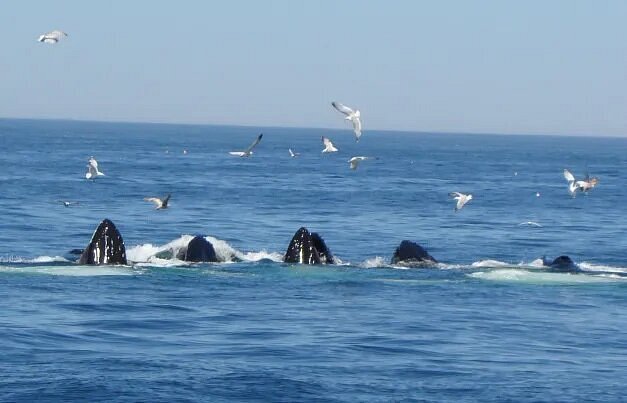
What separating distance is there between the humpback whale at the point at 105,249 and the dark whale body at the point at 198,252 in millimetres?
2155

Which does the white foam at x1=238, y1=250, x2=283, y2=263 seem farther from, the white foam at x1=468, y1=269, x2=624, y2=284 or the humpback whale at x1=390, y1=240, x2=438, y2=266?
the white foam at x1=468, y1=269, x2=624, y2=284

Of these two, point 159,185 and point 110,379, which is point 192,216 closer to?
point 159,185

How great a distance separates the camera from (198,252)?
36562 mm

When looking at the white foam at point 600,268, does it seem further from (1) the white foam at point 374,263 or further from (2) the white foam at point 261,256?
A: (2) the white foam at point 261,256

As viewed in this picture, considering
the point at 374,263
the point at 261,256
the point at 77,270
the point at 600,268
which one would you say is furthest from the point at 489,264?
the point at 77,270

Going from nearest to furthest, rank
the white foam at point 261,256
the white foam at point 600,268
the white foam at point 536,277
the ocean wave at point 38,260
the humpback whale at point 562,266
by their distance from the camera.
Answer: the white foam at point 536,277 → the ocean wave at point 38,260 → the humpback whale at point 562,266 → the white foam at point 261,256 → the white foam at point 600,268

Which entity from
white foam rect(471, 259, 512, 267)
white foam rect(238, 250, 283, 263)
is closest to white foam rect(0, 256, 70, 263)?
white foam rect(238, 250, 283, 263)

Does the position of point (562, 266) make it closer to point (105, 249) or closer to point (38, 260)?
point (105, 249)

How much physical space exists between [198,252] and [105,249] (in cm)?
285

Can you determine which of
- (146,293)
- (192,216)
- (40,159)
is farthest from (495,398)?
(40,159)

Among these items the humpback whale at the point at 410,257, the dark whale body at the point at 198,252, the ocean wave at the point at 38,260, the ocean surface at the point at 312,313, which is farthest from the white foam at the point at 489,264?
the ocean wave at the point at 38,260

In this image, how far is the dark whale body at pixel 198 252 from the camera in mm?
36406

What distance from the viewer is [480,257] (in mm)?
42750

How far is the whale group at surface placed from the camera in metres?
34.6
